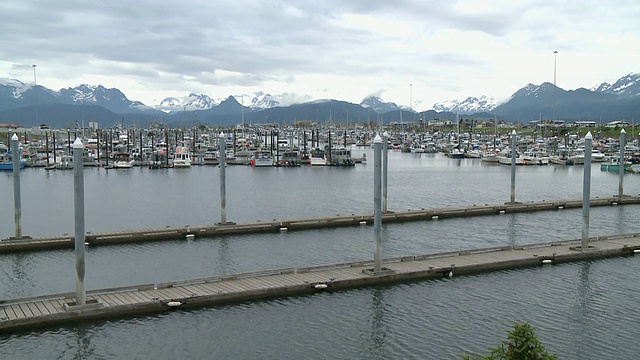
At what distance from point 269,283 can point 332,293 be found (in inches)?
84.2

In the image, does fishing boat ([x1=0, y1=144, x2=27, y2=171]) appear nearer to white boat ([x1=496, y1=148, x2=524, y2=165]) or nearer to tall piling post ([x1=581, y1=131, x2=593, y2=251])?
white boat ([x1=496, y1=148, x2=524, y2=165])

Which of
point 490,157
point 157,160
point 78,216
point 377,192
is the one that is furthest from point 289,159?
point 78,216

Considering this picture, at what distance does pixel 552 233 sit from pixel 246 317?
21.3 metres

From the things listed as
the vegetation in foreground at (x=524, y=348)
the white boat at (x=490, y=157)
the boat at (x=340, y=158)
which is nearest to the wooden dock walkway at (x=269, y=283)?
the vegetation in foreground at (x=524, y=348)

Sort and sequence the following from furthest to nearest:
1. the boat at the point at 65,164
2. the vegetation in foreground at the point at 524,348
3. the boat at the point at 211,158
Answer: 1. the boat at the point at 211,158
2. the boat at the point at 65,164
3. the vegetation in foreground at the point at 524,348

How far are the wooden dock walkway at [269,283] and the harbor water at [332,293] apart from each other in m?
0.36

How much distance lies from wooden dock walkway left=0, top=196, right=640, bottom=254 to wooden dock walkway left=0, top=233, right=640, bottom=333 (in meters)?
10.1

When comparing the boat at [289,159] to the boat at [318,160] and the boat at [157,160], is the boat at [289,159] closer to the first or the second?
the boat at [318,160]

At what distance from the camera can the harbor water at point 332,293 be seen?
15.8 m

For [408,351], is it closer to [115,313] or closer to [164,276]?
[115,313]

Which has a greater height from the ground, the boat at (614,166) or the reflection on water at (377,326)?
the boat at (614,166)

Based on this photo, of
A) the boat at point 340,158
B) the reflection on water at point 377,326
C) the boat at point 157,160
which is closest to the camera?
the reflection on water at point 377,326

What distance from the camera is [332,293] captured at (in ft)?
64.7

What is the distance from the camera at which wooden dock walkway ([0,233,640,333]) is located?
16.6m
